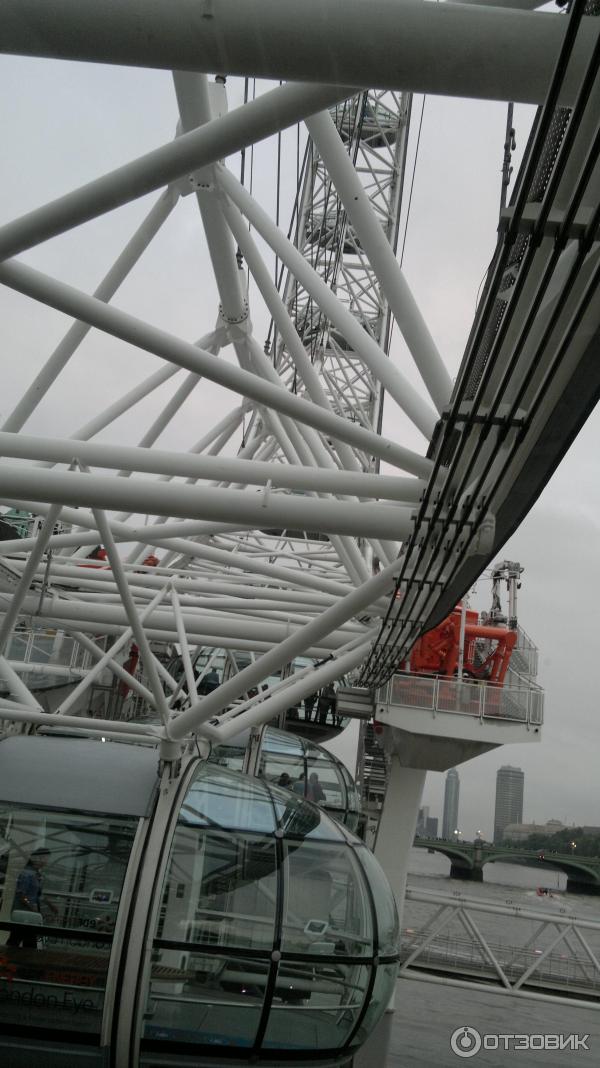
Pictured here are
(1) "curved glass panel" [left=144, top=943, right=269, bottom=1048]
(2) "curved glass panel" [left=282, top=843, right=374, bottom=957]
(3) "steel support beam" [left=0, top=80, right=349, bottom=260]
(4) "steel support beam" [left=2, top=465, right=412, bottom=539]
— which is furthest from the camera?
(2) "curved glass panel" [left=282, top=843, right=374, bottom=957]

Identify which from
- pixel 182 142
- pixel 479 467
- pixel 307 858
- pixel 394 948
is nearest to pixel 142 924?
pixel 307 858

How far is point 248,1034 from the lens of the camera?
22.4ft

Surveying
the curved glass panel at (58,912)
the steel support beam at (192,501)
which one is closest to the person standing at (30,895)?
the curved glass panel at (58,912)

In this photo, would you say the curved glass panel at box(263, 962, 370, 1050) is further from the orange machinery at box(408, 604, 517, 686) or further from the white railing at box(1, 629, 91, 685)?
the white railing at box(1, 629, 91, 685)

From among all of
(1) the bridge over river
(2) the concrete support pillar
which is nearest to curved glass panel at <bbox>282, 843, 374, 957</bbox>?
(2) the concrete support pillar

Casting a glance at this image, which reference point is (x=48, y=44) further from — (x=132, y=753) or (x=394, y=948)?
(x=394, y=948)

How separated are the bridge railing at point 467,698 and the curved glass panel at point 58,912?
9163mm

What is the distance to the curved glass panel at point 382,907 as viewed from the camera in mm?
7621

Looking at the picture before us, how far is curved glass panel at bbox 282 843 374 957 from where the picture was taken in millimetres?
7156

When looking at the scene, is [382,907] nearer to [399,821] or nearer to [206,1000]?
[206,1000]

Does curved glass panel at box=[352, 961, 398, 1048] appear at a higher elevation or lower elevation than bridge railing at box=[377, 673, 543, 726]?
lower

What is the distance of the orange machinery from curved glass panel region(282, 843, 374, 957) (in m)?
10.1

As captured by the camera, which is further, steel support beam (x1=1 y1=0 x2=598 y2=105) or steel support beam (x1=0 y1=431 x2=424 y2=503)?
steel support beam (x1=0 y1=431 x2=424 y2=503)

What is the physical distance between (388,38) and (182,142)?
1.35 m
